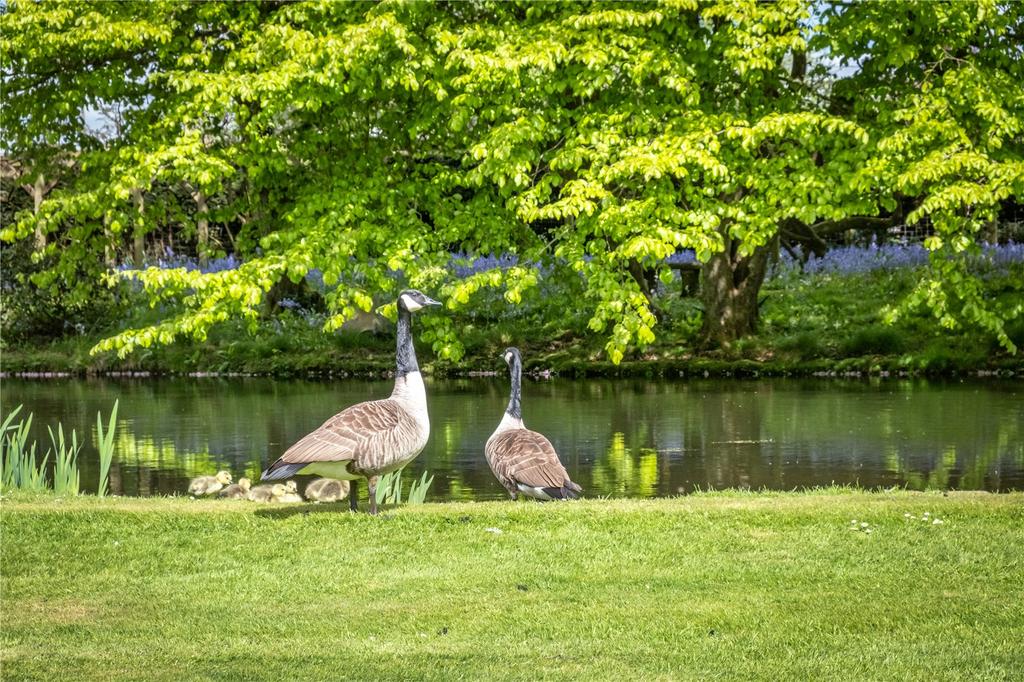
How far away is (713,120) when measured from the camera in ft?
59.2

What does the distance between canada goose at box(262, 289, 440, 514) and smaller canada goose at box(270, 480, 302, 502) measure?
322 centimetres

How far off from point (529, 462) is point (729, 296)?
56.5ft

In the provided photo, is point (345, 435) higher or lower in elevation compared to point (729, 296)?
lower

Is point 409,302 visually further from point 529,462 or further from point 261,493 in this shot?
point 261,493

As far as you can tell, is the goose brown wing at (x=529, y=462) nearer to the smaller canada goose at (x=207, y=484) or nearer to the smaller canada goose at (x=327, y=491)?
the smaller canada goose at (x=327, y=491)

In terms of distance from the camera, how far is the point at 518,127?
58.6 feet

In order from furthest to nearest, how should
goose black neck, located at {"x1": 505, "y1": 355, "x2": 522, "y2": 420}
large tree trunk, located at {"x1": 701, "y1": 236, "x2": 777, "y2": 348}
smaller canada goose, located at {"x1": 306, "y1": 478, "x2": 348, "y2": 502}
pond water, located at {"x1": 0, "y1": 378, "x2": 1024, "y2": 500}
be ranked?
large tree trunk, located at {"x1": 701, "y1": 236, "x2": 777, "y2": 348}, pond water, located at {"x1": 0, "y1": 378, "x2": 1024, "y2": 500}, smaller canada goose, located at {"x1": 306, "y1": 478, "x2": 348, "y2": 502}, goose black neck, located at {"x1": 505, "y1": 355, "x2": 522, "y2": 420}

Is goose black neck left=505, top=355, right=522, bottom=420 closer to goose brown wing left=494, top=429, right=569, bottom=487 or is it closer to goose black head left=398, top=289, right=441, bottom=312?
goose brown wing left=494, top=429, right=569, bottom=487

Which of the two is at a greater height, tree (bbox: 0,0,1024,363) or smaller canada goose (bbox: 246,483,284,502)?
tree (bbox: 0,0,1024,363)

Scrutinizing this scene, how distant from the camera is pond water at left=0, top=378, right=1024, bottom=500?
14547 mm

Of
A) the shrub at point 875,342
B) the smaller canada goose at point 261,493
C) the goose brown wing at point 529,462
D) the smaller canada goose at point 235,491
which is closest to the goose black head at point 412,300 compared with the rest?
the goose brown wing at point 529,462

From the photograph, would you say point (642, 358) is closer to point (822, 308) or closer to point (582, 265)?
point (822, 308)

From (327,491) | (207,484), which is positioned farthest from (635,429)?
(207,484)

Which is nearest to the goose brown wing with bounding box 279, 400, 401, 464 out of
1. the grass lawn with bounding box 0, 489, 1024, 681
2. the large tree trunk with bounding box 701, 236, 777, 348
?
the grass lawn with bounding box 0, 489, 1024, 681
